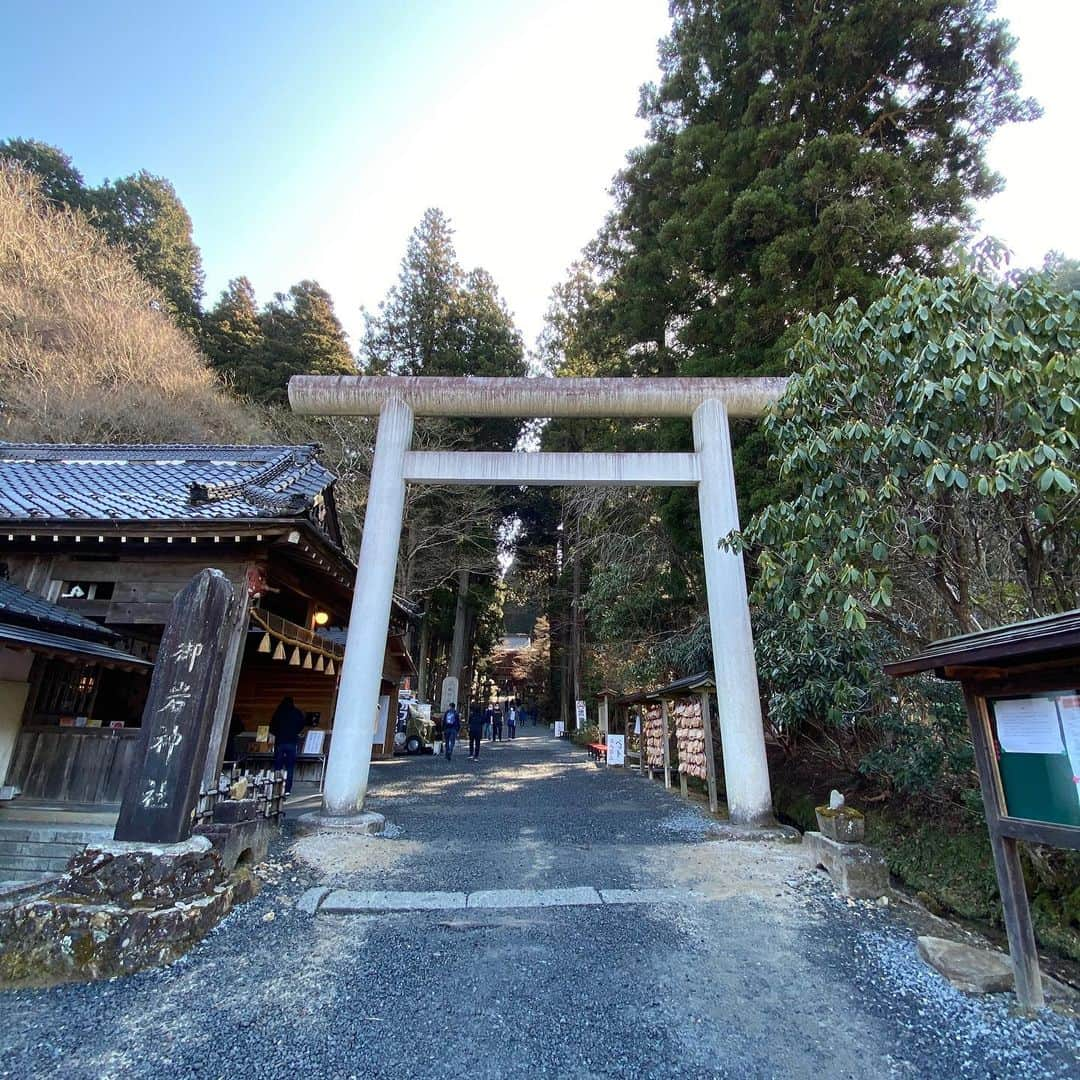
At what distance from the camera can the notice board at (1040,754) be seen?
2789 mm

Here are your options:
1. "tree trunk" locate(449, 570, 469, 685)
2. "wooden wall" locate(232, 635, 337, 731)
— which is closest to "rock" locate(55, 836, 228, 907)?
"wooden wall" locate(232, 635, 337, 731)

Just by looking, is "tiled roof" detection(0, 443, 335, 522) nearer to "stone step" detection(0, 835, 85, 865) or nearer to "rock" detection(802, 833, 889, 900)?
"stone step" detection(0, 835, 85, 865)

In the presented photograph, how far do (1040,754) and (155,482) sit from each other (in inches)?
399

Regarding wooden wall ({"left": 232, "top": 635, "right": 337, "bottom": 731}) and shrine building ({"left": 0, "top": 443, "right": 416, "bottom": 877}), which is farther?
wooden wall ({"left": 232, "top": 635, "right": 337, "bottom": 731})

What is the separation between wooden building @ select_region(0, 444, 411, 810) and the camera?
19.4 feet

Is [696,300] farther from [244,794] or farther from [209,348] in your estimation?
[209,348]

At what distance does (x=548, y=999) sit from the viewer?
10.1 ft

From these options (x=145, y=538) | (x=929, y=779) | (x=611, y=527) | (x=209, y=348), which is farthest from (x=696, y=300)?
(x=209, y=348)

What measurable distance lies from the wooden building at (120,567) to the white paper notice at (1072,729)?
6.72 meters

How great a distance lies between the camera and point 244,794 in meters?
6.01

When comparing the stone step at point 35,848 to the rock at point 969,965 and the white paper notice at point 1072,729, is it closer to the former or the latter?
the rock at point 969,965

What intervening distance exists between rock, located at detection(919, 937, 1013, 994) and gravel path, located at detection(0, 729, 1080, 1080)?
0.10 meters

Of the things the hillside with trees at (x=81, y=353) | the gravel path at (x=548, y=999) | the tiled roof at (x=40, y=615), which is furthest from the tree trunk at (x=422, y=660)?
the gravel path at (x=548, y=999)

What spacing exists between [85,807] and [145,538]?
2932 millimetres
